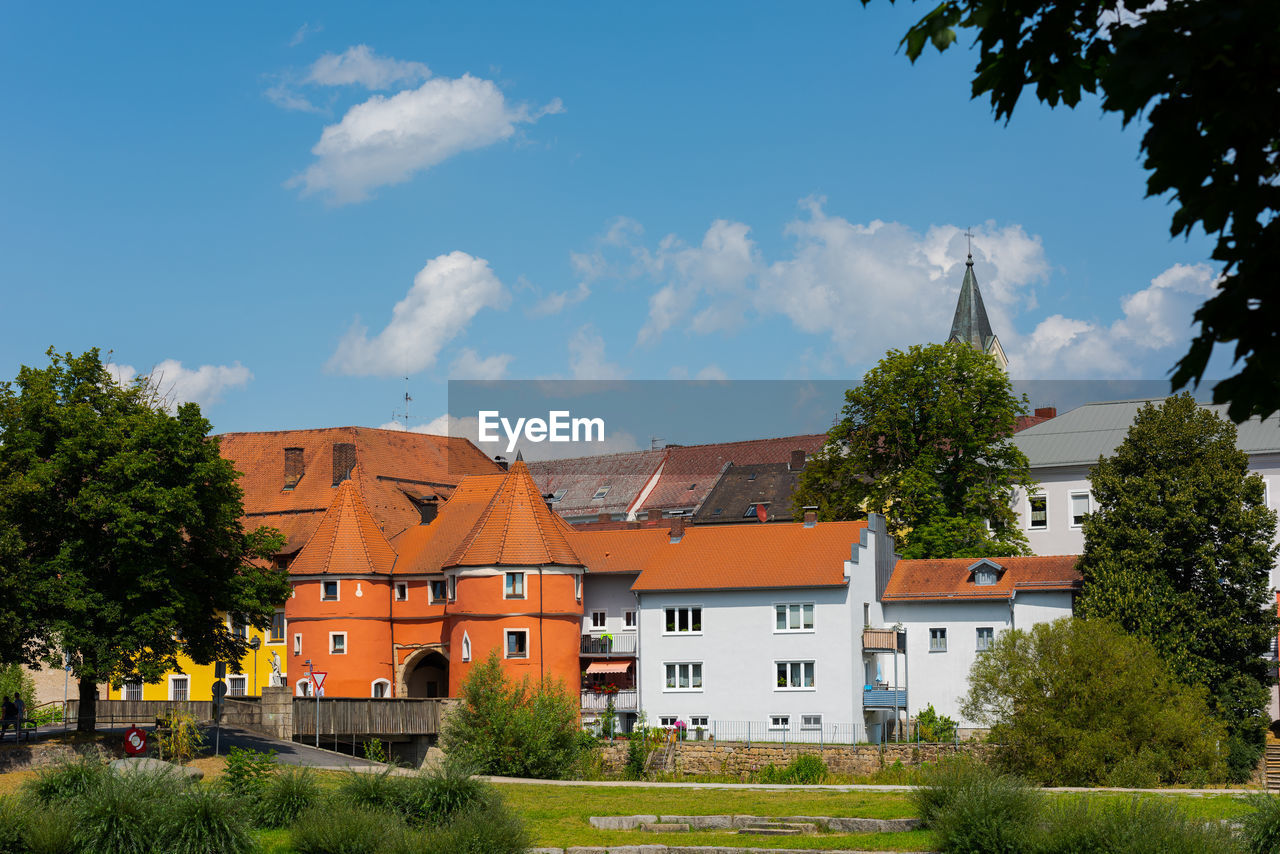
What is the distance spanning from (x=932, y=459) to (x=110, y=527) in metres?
35.8

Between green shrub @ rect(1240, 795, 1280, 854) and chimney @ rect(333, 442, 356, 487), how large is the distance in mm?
54550

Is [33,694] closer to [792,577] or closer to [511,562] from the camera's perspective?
[511,562]

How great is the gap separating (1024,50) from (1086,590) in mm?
44429

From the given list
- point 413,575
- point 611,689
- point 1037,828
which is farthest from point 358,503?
point 1037,828

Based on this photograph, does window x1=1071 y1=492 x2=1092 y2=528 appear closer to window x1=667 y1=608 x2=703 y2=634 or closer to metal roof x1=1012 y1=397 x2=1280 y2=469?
metal roof x1=1012 y1=397 x2=1280 y2=469

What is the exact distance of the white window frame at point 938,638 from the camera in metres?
54.2

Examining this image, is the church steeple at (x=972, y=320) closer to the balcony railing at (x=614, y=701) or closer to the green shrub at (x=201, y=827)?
the balcony railing at (x=614, y=701)

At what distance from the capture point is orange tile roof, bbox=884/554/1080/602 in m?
52.7

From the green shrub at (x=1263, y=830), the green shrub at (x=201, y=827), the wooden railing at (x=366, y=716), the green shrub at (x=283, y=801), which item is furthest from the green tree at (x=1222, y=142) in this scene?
the wooden railing at (x=366, y=716)

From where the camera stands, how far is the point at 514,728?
47.1 metres

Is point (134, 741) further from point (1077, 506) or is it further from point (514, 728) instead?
point (1077, 506)

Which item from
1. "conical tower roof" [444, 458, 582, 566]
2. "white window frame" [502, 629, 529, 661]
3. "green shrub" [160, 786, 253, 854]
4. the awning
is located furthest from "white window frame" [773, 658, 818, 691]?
"green shrub" [160, 786, 253, 854]

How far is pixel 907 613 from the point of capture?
55375mm

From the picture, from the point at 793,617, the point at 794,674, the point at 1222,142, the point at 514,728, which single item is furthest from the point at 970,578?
the point at 1222,142
